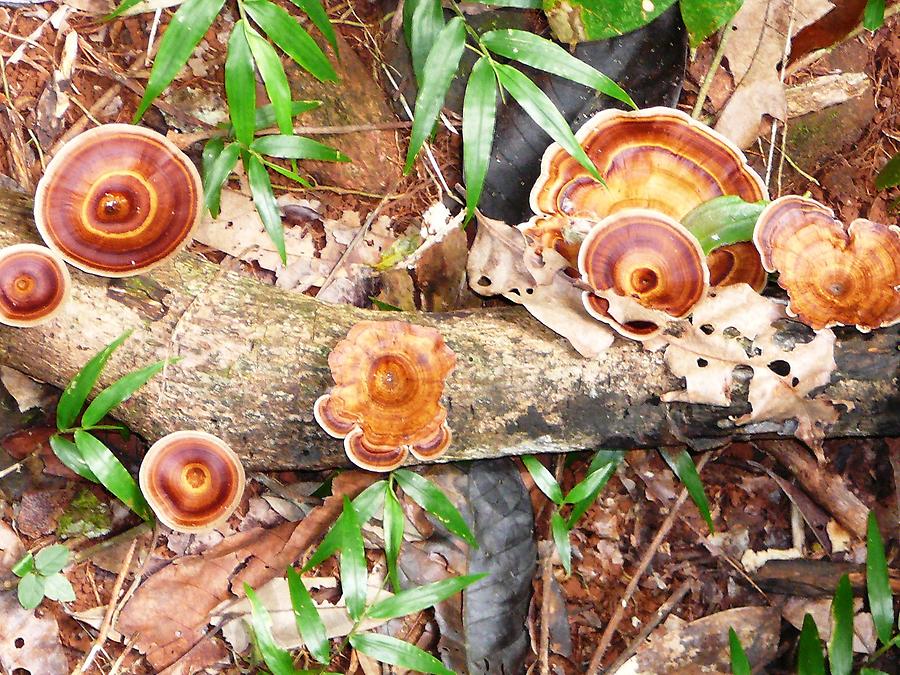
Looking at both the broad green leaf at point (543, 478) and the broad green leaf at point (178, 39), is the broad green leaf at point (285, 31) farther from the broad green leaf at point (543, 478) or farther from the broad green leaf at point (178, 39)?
the broad green leaf at point (543, 478)

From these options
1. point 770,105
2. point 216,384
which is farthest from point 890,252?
point 216,384

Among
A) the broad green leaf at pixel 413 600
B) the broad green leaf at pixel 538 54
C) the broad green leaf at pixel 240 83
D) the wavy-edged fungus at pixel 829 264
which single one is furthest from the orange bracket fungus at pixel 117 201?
the wavy-edged fungus at pixel 829 264

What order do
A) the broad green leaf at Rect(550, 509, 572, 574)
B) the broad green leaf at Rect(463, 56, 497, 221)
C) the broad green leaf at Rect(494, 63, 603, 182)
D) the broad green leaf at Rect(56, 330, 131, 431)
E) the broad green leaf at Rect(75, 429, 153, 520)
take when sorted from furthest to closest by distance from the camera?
the broad green leaf at Rect(550, 509, 572, 574) → the broad green leaf at Rect(463, 56, 497, 221) → the broad green leaf at Rect(494, 63, 603, 182) → the broad green leaf at Rect(75, 429, 153, 520) → the broad green leaf at Rect(56, 330, 131, 431)

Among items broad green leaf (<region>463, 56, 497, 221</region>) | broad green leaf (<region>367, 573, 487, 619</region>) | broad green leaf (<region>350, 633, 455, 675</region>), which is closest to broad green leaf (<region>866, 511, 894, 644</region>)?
broad green leaf (<region>367, 573, 487, 619</region>)

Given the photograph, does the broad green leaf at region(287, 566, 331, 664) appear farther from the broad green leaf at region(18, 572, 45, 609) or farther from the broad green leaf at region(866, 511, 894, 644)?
the broad green leaf at region(866, 511, 894, 644)

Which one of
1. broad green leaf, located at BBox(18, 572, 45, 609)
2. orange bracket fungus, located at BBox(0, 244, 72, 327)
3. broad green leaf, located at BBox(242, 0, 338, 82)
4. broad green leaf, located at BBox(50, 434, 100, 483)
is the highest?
broad green leaf, located at BBox(242, 0, 338, 82)
